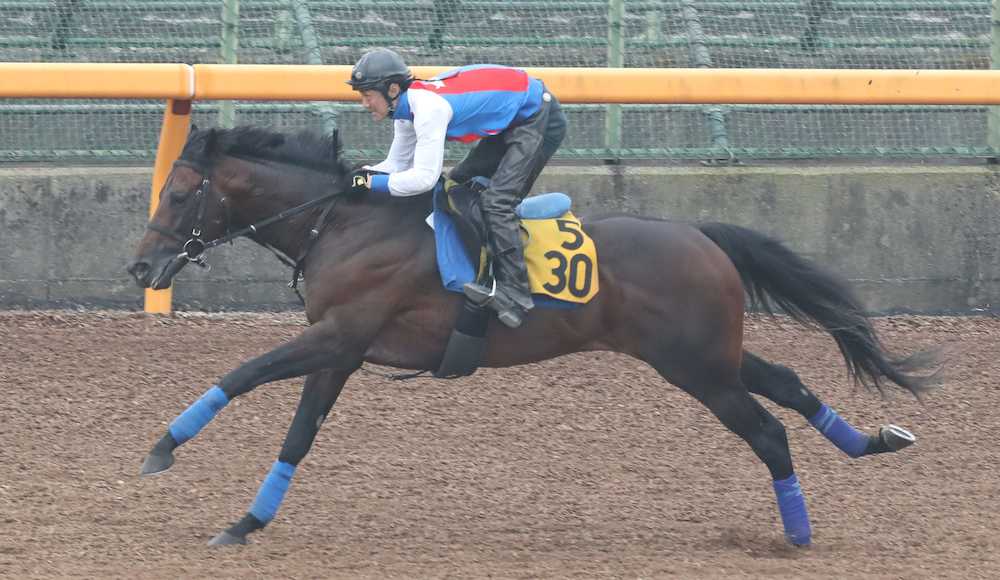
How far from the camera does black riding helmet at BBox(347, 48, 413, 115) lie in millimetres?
5512

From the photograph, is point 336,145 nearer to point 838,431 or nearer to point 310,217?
point 310,217

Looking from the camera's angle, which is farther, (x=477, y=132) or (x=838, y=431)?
(x=838, y=431)

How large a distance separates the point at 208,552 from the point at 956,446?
386cm

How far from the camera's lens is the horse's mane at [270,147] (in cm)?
570

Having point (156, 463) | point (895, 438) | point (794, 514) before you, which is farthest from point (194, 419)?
point (895, 438)

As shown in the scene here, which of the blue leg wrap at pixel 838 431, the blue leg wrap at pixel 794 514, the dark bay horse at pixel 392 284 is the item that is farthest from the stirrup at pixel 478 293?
the blue leg wrap at pixel 838 431

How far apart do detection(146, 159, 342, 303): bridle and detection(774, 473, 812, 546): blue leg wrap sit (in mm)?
2174

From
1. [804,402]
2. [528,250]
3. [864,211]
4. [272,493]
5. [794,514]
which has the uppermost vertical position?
[528,250]

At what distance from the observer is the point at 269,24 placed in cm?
948

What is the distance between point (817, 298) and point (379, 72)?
226 centimetres

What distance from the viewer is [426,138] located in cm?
551

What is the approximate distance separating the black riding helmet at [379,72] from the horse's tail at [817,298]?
159cm

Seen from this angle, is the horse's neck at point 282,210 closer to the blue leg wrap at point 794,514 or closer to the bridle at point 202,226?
the bridle at point 202,226

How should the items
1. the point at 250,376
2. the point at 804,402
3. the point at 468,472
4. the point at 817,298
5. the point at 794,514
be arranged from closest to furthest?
the point at 250,376
the point at 794,514
the point at 804,402
the point at 817,298
the point at 468,472
